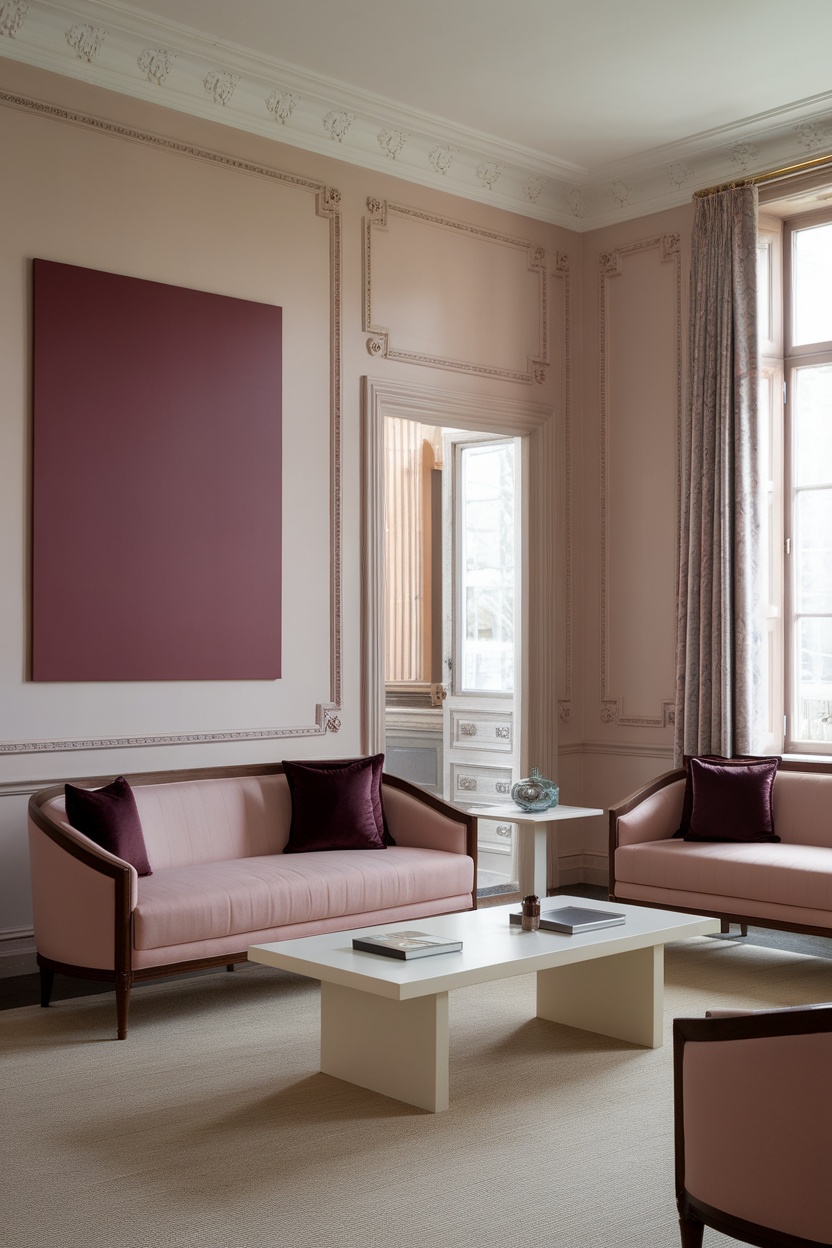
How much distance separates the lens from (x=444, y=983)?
318 centimetres

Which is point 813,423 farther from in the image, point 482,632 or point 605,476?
point 482,632

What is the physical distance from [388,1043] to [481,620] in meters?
3.58

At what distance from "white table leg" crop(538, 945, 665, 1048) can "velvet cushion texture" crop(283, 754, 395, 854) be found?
1.18m

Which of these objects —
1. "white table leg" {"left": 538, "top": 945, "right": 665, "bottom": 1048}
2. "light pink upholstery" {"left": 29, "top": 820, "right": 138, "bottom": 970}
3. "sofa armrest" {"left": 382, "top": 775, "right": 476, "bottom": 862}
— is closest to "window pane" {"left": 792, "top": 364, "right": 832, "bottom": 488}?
"sofa armrest" {"left": 382, "top": 775, "right": 476, "bottom": 862}

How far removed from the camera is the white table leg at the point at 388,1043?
10.6ft

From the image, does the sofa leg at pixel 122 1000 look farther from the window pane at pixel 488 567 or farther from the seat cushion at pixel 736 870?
the window pane at pixel 488 567

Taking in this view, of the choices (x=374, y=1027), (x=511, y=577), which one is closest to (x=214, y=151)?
(x=511, y=577)

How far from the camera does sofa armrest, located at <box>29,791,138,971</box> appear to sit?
152 inches

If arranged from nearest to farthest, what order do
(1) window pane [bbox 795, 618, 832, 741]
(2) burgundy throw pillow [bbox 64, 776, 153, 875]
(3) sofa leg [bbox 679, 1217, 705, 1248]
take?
1. (3) sofa leg [bbox 679, 1217, 705, 1248]
2. (2) burgundy throw pillow [bbox 64, 776, 153, 875]
3. (1) window pane [bbox 795, 618, 832, 741]

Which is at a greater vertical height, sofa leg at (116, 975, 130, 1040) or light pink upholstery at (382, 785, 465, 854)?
light pink upholstery at (382, 785, 465, 854)

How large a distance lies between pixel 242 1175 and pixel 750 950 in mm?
2931

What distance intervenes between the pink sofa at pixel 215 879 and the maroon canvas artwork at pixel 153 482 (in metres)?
0.56

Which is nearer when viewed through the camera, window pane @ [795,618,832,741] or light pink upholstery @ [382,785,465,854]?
light pink upholstery @ [382,785,465,854]

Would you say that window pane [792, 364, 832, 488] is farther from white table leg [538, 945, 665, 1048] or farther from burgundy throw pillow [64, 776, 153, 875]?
burgundy throw pillow [64, 776, 153, 875]
